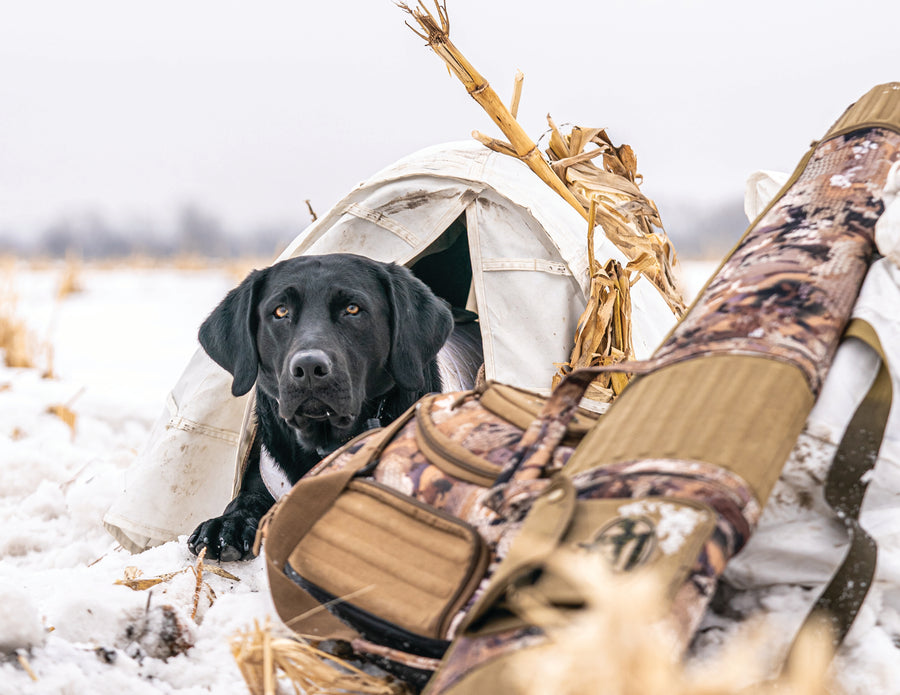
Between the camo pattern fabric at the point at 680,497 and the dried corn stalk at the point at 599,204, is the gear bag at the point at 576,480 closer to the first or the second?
the camo pattern fabric at the point at 680,497

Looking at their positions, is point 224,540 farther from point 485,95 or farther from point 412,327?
point 485,95

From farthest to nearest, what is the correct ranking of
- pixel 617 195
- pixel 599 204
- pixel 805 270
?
pixel 617 195
pixel 599 204
pixel 805 270

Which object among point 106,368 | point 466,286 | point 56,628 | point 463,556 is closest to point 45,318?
point 106,368

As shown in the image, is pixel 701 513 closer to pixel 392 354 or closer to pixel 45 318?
pixel 392 354

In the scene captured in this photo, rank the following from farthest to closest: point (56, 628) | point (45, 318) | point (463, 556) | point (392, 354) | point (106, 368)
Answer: point (45, 318)
point (106, 368)
point (392, 354)
point (56, 628)
point (463, 556)

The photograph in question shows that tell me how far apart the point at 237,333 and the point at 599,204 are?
174cm

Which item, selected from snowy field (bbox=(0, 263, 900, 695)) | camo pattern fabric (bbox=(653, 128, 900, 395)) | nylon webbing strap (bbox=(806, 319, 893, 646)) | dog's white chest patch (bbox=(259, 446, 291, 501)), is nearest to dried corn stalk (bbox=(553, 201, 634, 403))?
dog's white chest patch (bbox=(259, 446, 291, 501))

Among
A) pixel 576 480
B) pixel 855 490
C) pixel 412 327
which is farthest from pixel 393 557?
pixel 412 327

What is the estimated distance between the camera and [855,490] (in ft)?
4.53

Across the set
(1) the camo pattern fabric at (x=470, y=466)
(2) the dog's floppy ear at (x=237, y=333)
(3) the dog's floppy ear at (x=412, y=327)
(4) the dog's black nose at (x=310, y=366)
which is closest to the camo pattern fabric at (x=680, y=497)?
(1) the camo pattern fabric at (x=470, y=466)

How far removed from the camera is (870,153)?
1836mm

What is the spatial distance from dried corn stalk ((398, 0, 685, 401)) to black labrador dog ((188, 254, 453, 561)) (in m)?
0.58

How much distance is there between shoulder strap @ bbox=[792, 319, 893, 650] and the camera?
1.32m

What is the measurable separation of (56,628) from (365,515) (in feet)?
2.45
